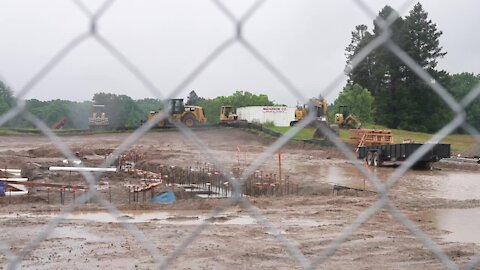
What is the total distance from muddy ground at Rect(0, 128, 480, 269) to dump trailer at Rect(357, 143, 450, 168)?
66cm

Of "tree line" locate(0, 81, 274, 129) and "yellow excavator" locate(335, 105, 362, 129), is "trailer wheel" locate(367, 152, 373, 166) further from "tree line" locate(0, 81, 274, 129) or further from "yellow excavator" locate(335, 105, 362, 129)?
"tree line" locate(0, 81, 274, 129)

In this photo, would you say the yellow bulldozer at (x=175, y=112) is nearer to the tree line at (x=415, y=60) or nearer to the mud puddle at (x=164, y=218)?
the tree line at (x=415, y=60)

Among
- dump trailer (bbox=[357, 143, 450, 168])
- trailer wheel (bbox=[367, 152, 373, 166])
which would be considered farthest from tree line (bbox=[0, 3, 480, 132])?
trailer wheel (bbox=[367, 152, 373, 166])

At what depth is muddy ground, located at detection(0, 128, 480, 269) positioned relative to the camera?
5496 millimetres

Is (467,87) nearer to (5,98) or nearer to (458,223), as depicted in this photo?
(5,98)

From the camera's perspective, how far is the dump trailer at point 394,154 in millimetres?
14141

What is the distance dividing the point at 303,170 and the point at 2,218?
8622 mm

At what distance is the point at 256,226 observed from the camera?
7.04 metres

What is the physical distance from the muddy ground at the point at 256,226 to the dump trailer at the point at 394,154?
0.66 m

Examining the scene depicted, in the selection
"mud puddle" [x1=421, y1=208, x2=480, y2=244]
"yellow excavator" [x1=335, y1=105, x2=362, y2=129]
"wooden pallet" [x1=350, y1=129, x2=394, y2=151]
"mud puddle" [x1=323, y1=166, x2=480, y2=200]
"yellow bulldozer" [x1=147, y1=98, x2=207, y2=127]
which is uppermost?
"yellow excavator" [x1=335, y1=105, x2=362, y2=129]

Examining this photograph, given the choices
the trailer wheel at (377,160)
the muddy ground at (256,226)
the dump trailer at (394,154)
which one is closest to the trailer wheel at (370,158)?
the dump trailer at (394,154)

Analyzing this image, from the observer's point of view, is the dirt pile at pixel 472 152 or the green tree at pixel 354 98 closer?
the green tree at pixel 354 98

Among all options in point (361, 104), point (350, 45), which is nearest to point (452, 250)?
point (361, 104)

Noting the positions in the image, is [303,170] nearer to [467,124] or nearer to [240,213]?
[240,213]
